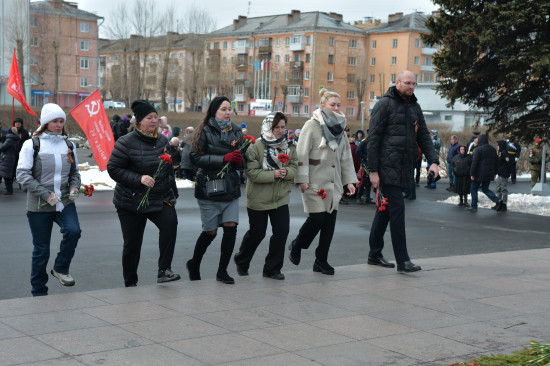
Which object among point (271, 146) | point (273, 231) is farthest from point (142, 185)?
point (273, 231)

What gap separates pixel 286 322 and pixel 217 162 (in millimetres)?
1787

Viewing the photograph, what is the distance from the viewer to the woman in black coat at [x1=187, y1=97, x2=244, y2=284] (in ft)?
24.2

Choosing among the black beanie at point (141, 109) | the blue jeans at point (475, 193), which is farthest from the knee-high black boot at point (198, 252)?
the blue jeans at point (475, 193)

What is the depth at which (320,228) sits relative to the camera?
838 cm

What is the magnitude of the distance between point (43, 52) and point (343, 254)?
2840 inches

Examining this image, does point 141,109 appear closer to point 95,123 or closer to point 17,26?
point 95,123

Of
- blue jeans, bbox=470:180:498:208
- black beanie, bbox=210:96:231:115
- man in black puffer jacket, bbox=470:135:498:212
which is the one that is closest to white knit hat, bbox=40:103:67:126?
black beanie, bbox=210:96:231:115

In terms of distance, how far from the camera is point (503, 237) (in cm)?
1348

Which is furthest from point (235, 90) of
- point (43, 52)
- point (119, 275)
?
point (119, 275)

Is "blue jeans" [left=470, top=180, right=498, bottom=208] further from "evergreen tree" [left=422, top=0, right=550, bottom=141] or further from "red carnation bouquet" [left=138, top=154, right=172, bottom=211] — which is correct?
"red carnation bouquet" [left=138, top=154, right=172, bottom=211]

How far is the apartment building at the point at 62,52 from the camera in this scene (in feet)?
251

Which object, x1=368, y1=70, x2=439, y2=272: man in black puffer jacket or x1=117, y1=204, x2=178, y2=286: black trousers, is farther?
x1=368, y1=70, x2=439, y2=272: man in black puffer jacket

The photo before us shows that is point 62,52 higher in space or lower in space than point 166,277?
higher

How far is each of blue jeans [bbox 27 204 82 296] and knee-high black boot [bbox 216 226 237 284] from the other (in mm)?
1366
